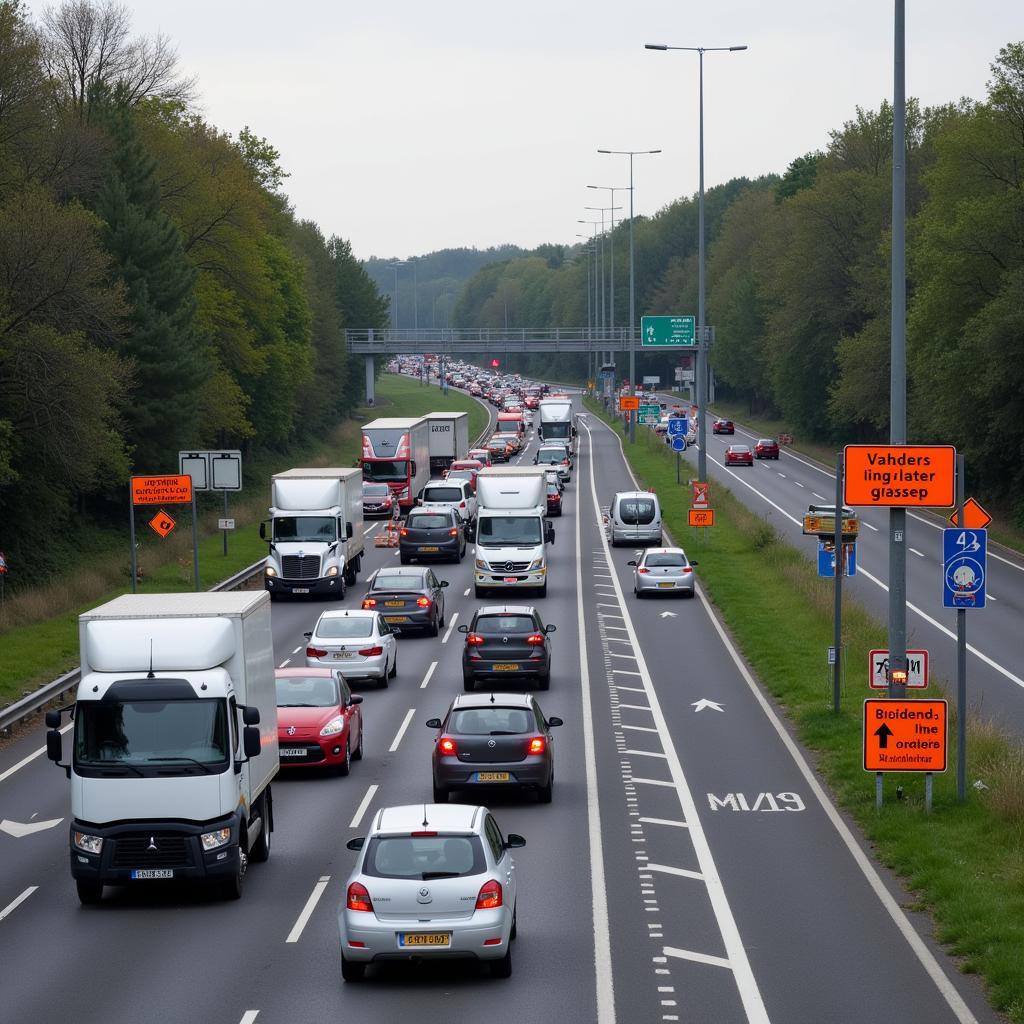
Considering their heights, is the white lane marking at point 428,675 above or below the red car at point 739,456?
below

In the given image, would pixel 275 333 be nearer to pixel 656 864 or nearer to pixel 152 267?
pixel 152 267

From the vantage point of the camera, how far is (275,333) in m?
87.8

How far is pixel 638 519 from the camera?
59.4m

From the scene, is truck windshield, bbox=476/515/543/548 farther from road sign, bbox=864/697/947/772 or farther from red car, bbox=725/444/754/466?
red car, bbox=725/444/754/466

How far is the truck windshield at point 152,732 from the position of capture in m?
18.2

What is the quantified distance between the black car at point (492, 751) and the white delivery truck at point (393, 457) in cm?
4650

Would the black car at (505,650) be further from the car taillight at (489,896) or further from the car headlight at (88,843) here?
the car taillight at (489,896)

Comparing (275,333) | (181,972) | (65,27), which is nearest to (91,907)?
(181,972)

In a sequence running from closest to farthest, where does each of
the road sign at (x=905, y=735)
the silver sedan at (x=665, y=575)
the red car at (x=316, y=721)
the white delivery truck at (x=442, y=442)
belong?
the road sign at (x=905, y=735), the red car at (x=316, y=721), the silver sedan at (x=665, y=575), the white delivery truck at (x=442, y=442)

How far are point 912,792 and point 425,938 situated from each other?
988 centimetres

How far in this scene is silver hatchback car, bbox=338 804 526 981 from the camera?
48.7 feet

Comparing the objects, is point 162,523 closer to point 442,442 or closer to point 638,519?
point 638,519

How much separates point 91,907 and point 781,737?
13399 mm

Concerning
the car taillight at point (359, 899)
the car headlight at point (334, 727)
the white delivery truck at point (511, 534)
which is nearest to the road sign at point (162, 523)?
the white delivery truck at point (511, 534)
